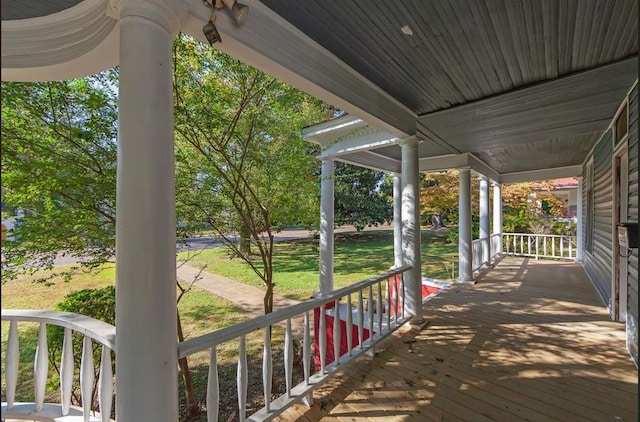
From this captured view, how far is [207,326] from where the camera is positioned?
5.54 metres

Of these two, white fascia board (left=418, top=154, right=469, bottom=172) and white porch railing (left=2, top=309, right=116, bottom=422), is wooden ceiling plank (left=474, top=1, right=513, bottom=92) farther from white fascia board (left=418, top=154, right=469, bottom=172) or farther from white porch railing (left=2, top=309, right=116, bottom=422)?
white porch railing (left=2, top=309, right=116, bottom=422)

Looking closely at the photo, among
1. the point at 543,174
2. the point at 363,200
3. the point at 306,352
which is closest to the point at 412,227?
the point at 306,352

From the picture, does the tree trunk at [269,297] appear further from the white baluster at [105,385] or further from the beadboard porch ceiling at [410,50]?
the beadboard porch ceiling at [410,50]

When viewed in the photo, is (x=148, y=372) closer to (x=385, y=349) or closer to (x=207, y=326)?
(x=385, y=349)

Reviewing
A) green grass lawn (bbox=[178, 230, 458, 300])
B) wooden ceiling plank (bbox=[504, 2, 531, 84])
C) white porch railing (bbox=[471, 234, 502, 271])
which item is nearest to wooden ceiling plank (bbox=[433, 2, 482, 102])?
wooden ceiling plank (bbox=[504, 2, 531, 84])

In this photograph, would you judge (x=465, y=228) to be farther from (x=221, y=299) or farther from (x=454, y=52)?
(x=221, y=299)

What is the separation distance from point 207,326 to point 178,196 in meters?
3.06

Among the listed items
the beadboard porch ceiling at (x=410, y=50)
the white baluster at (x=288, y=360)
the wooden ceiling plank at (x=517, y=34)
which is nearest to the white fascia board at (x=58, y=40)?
the beadboard porch ceiling at (x=410, y=50)

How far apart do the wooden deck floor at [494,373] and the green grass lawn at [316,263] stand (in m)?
2.79

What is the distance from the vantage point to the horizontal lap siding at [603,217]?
14.5ft

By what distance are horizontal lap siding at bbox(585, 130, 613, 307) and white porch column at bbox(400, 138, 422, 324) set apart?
270cm

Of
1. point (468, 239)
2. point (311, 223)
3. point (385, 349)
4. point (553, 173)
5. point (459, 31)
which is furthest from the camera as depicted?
point (553, 173)

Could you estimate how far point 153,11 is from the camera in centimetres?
150

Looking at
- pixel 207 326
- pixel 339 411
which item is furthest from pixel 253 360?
pixel 339 411
